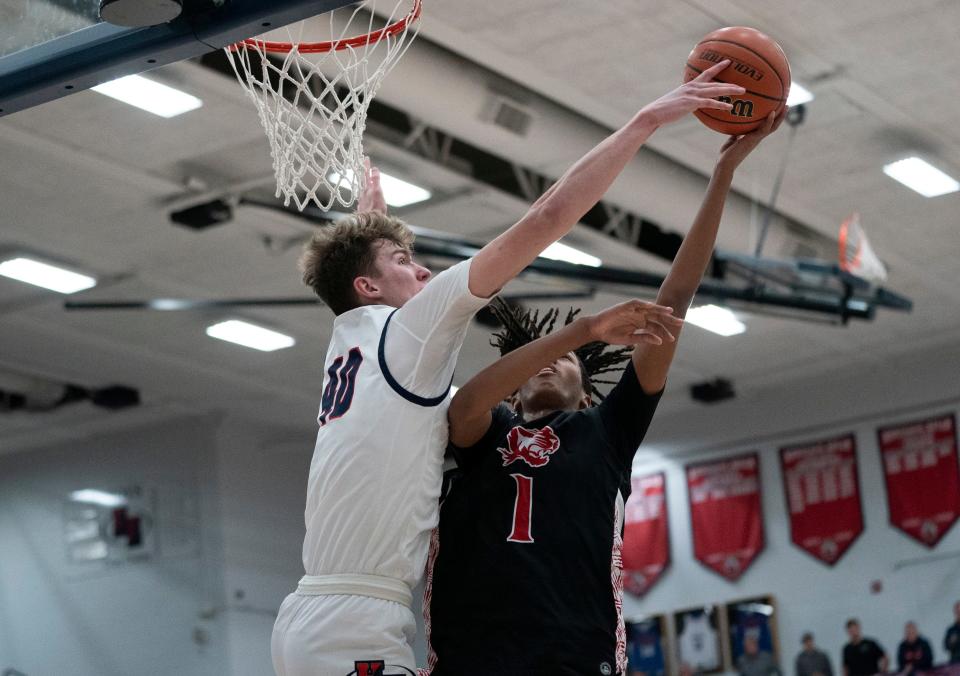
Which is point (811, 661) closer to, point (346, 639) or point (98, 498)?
point (98, 498)

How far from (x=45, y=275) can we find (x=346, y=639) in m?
10.3

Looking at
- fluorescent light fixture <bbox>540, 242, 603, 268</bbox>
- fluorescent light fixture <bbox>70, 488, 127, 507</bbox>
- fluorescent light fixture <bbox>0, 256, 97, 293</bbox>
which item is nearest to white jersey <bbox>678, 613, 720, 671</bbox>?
fluorescent light fixture <bbox>540, 242, 603, 268</bbox>

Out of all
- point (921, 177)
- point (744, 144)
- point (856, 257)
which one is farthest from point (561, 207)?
point (921, 177)

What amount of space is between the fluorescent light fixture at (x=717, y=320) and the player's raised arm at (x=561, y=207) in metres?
10.9

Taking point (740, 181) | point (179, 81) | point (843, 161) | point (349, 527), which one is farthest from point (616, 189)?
point (349, 527)

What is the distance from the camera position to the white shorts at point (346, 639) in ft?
10.8

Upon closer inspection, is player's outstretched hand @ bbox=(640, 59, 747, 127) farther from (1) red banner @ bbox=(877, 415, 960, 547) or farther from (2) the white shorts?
(1) red banner @ bbox=(877, 415, 960, 547)

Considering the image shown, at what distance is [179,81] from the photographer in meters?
9.60

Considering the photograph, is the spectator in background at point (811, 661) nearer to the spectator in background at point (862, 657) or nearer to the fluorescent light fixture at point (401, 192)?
the spectator in background at point (862, 657)

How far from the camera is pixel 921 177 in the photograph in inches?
467

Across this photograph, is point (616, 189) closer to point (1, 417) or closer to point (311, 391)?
point (311, 391)

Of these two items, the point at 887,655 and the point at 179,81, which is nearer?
the point at 179,81

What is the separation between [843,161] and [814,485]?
6.17 metres

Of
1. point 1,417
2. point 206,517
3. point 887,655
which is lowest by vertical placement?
point 887,655
